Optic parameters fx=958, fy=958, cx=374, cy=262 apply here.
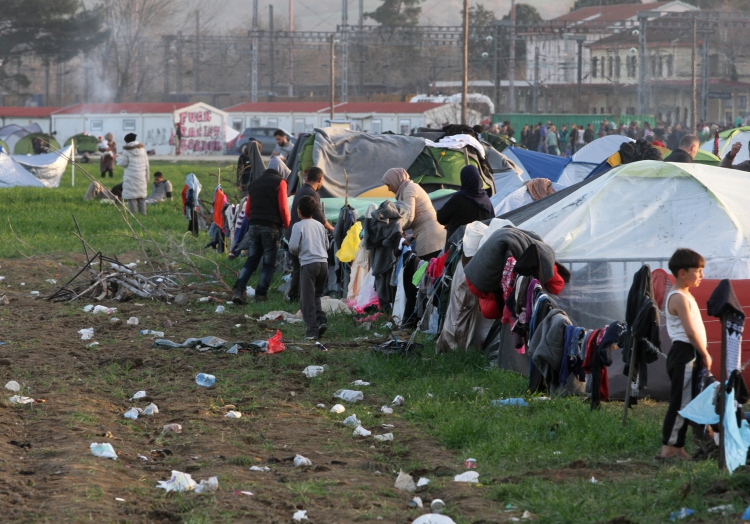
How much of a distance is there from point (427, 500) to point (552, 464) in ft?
3.04

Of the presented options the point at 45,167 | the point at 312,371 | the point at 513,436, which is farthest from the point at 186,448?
the point at 45,167

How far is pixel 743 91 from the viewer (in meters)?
61.5

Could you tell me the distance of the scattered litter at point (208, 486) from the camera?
5238 millimetres

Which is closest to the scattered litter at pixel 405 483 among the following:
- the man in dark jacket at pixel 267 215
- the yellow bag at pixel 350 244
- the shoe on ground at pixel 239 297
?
the yellow bag at pixel 350 244

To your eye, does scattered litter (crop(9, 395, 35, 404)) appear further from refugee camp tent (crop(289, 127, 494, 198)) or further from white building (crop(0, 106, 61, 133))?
white building (crop(0, 106, 61, 133))

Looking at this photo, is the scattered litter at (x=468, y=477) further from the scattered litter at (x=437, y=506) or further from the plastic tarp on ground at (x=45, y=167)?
the plastic tarp on ground at (x=45, y=167)

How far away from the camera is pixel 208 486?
5.25 meters

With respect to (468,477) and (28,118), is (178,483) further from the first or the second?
(28,118)

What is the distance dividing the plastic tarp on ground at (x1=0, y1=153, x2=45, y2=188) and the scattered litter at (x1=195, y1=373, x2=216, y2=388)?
21.8 m

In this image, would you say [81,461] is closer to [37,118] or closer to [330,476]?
[330,476]

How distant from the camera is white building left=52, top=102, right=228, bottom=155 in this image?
54281 mm

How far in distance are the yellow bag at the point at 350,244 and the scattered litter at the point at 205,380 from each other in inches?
148

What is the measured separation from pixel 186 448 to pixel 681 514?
3.06 metres

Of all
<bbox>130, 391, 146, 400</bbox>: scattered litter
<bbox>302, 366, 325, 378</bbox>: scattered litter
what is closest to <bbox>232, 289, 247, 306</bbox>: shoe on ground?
<bbox>302, 366, 325, 378</bbox>: scattered litter
